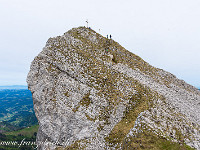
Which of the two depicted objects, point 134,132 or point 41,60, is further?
point 41,60

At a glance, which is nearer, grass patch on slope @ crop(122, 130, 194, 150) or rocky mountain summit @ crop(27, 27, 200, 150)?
grass patch on slope @ crop(122, 130, 194, 150)

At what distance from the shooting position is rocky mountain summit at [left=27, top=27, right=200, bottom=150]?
2488cm

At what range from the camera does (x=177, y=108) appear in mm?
32250

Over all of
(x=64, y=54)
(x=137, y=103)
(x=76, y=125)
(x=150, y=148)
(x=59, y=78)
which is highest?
(x=64, y=54)

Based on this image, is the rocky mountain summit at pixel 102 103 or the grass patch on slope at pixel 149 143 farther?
the rocky mountain summit at pixel 102 103

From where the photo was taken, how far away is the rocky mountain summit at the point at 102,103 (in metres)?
24.9

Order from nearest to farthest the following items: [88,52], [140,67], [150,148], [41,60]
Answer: [150,148] < [41,60] < [88,52] < [140,67]

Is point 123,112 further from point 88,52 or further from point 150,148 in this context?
point 88,52

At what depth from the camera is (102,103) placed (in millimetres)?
32531

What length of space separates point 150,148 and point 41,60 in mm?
36305

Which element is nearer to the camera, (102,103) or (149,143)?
(149,143)

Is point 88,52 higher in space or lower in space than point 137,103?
higher

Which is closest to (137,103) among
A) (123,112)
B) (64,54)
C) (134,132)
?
(123,112)

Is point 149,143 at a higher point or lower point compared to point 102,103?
lower
